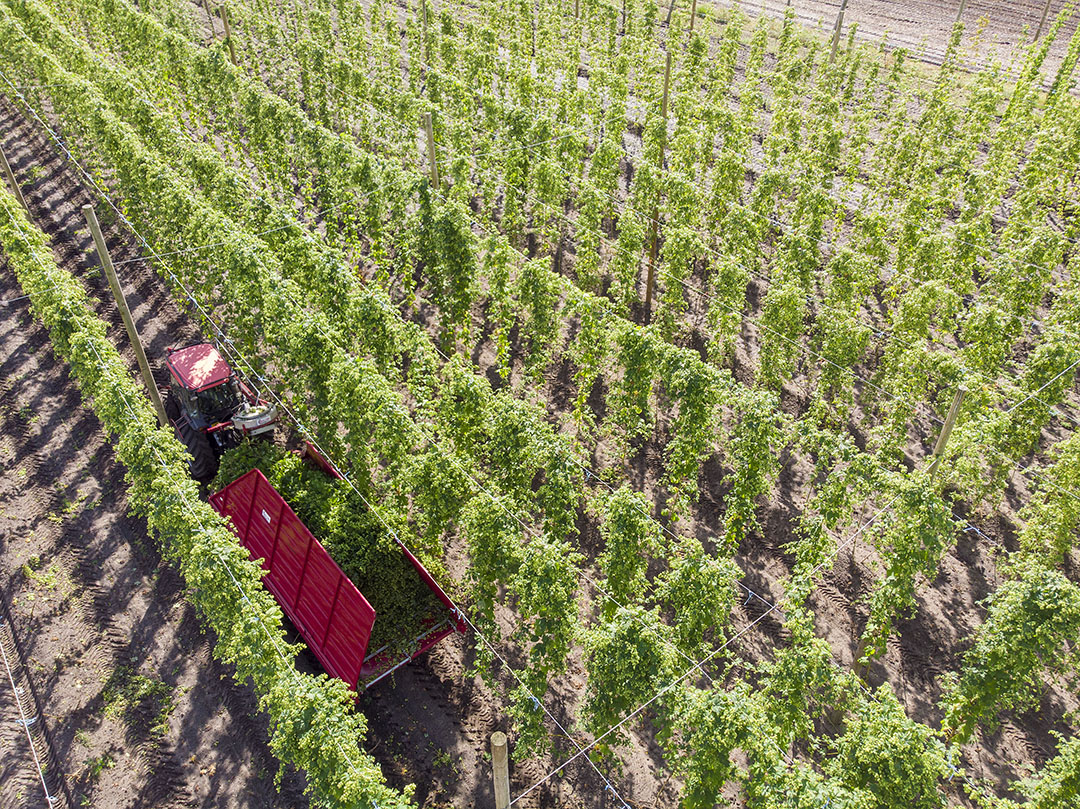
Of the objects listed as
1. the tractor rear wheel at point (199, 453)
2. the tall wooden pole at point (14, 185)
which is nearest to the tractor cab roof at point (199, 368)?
the tractor rear wheel at point (199, 453)

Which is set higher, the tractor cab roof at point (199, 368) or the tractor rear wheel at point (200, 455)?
the tractor cab roof at point (199, 368)

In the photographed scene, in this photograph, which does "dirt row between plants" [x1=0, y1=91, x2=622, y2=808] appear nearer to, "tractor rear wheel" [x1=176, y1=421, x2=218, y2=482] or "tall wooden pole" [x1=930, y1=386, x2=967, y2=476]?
"tractor rear wheel" [x1=176, y1=421, x2=218, y2=482]

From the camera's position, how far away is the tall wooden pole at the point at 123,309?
1434cm

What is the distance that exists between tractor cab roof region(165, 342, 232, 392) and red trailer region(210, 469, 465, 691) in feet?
8.41

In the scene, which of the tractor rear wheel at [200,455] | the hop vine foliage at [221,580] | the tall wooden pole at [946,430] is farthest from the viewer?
the tractor rear wheel at [200,455]

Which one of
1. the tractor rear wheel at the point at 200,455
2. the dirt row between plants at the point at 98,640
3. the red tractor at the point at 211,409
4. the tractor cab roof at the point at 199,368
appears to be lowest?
the dirt row between plants at the point at 98,640

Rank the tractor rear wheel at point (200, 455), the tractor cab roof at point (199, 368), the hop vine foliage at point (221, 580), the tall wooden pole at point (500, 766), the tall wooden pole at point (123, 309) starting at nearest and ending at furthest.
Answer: the tall wooden pole at point (500, 766)
the hop vine foliage at point (221, 580)
the tall wooden pole at point (123, 309)
the tractor cab roof at point (199, 368)
the tractor rear wheel at point (200, 455)

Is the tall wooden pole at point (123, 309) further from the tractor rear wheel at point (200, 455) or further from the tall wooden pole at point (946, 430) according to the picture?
the tall wooden pole at point (946, 430)

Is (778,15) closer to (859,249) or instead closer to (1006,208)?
(1006,208)

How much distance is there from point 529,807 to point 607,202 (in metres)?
14.6

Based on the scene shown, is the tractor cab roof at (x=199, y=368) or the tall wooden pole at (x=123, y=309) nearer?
the tall wooden pole at (x=123, y=309)

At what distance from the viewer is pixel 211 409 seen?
631 inches

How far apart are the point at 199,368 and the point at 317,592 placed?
243 inches

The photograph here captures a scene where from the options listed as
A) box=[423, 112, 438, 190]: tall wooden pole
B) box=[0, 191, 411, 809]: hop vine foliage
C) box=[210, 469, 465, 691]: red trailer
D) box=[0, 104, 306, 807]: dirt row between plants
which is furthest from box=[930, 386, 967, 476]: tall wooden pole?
box=[423, 112, 438, 190]: tall wooden pole
